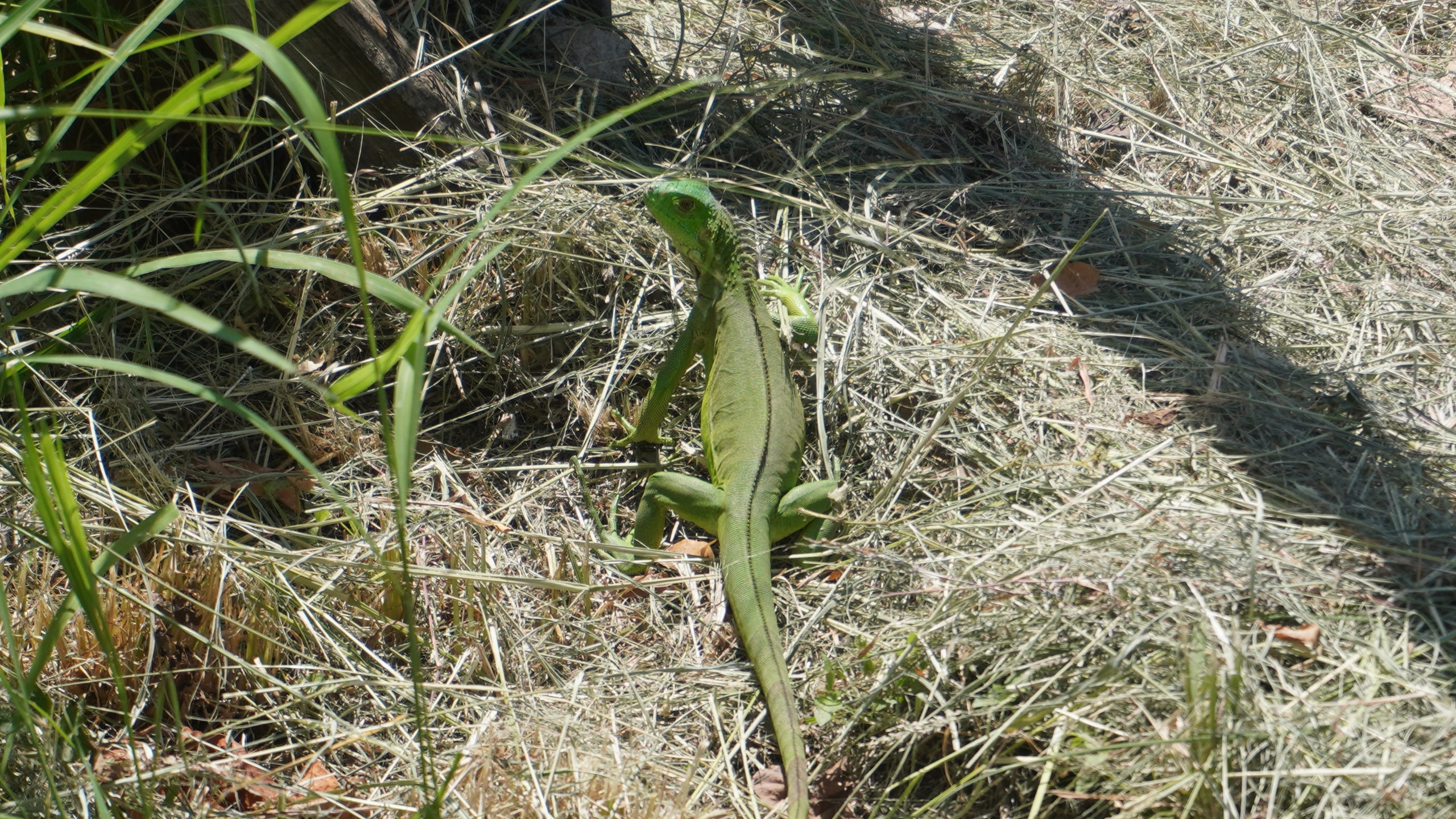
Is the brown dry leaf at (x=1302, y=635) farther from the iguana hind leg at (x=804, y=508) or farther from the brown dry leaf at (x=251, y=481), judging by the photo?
the brown dry leaf at (x=251, y=481)

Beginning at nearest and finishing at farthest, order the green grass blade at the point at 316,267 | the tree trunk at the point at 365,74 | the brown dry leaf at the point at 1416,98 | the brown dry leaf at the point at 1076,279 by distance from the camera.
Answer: the green grass blade at the point at 316,267 → the tree trunk at the point at 365,74 → the brown dry leaf at the point at 1076,279 → the brown dry leaf at the point at 1416,98

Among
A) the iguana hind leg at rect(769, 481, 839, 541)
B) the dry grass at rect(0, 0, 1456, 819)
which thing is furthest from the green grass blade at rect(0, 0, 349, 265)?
the iguana hind leg at rect(769, 481, 839, 541)

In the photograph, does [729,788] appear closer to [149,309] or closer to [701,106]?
[149,309]

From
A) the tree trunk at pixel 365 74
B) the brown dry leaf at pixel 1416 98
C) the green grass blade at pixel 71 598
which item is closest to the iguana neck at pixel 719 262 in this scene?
the tree trunk at pixel 365 74

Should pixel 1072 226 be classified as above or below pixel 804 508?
above

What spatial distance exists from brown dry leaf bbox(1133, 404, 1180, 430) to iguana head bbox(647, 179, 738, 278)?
1.49 meters

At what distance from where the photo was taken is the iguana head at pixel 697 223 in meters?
3.63

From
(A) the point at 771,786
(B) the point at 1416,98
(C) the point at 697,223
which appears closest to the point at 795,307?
(C) the point at 697,223

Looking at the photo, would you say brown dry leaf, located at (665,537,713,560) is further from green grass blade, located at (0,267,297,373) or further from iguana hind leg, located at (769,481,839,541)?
green grass blade, located at (0,267,297,373)

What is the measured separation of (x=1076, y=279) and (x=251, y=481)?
311 centimetres

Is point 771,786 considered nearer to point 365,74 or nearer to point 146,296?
point 146,296

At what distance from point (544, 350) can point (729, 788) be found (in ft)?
5.97

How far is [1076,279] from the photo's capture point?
13.1ft

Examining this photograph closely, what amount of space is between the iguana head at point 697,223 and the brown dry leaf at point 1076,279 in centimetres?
126
